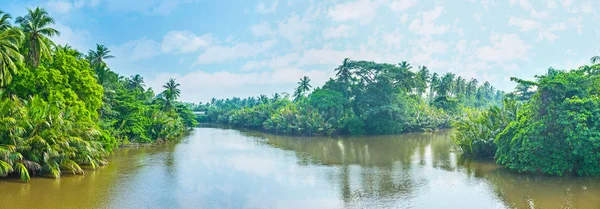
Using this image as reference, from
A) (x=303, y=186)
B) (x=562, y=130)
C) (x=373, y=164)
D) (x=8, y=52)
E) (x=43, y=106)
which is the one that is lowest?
(x=303, y=186)

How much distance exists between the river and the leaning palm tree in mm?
5293

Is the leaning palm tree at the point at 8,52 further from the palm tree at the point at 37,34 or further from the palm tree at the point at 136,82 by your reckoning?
the palm tree at the point at 136,82

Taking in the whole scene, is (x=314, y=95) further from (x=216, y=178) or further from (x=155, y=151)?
(x=216, y=178)

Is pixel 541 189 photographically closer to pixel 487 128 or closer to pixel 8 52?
pixel 487 128

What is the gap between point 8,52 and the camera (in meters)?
18.8

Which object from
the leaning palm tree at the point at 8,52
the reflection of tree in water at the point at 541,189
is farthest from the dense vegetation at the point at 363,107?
the leaning palm tree at the point at 8,52

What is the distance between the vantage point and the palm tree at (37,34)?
22.0m

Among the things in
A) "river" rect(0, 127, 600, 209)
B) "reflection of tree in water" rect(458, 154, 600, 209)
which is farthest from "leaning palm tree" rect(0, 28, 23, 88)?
"reflection of tree in water" rect(458, 154, 600, 209)

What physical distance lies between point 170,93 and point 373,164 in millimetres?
32814

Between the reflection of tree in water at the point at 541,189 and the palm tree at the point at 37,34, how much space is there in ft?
77.3

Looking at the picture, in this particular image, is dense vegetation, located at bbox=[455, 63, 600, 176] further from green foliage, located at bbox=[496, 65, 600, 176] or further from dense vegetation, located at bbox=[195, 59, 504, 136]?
dense vegetation, located at bbox=[195, 59, 504, 136]

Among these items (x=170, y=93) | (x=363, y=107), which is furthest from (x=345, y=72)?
(x=170, y=93)

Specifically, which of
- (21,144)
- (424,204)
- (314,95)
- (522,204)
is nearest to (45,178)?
(21,144)

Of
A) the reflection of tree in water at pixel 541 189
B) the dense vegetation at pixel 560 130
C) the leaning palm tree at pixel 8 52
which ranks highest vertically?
the leaning palm tree at pixel 8 52
